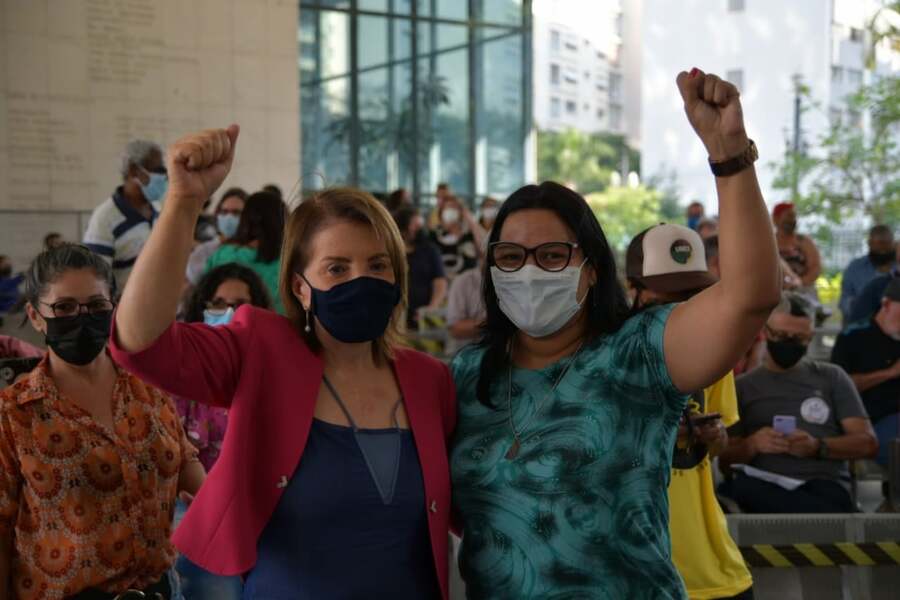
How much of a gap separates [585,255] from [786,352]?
3022 millimetres

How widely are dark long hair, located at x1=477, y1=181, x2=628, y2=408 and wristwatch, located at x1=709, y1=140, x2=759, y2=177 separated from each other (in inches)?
21.9

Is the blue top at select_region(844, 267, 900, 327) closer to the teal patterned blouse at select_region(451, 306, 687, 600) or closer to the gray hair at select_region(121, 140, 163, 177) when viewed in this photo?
the gray hair at select_region(121, 140, 163, 177)

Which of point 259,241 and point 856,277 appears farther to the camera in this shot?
point 856,277

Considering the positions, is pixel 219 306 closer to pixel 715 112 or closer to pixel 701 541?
pixel 701 541

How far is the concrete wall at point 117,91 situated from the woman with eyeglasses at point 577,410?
13.0 meters

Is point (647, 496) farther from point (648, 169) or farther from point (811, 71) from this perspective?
point (648, 169)

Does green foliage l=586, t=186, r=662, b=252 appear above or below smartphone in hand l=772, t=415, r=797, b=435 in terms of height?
above

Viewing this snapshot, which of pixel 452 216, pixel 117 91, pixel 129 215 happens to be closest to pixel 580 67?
pixel 117 91

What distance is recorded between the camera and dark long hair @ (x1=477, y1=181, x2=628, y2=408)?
2.81m

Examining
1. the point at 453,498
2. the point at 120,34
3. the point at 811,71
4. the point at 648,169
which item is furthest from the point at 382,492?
the point at 648,169

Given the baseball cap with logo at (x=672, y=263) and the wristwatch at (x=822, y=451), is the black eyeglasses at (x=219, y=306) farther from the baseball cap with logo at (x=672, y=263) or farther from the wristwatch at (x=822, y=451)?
the wristwatch at (x=822, y=451)

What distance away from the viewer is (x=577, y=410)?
8.64 ft

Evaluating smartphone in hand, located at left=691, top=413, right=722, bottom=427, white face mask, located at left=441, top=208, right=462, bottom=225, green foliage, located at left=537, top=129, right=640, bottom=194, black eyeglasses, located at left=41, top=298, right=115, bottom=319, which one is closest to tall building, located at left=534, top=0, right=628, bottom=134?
green foliage, located at left=537, top=129, right=640, bottom=194

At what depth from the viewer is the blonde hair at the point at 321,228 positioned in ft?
8.71
